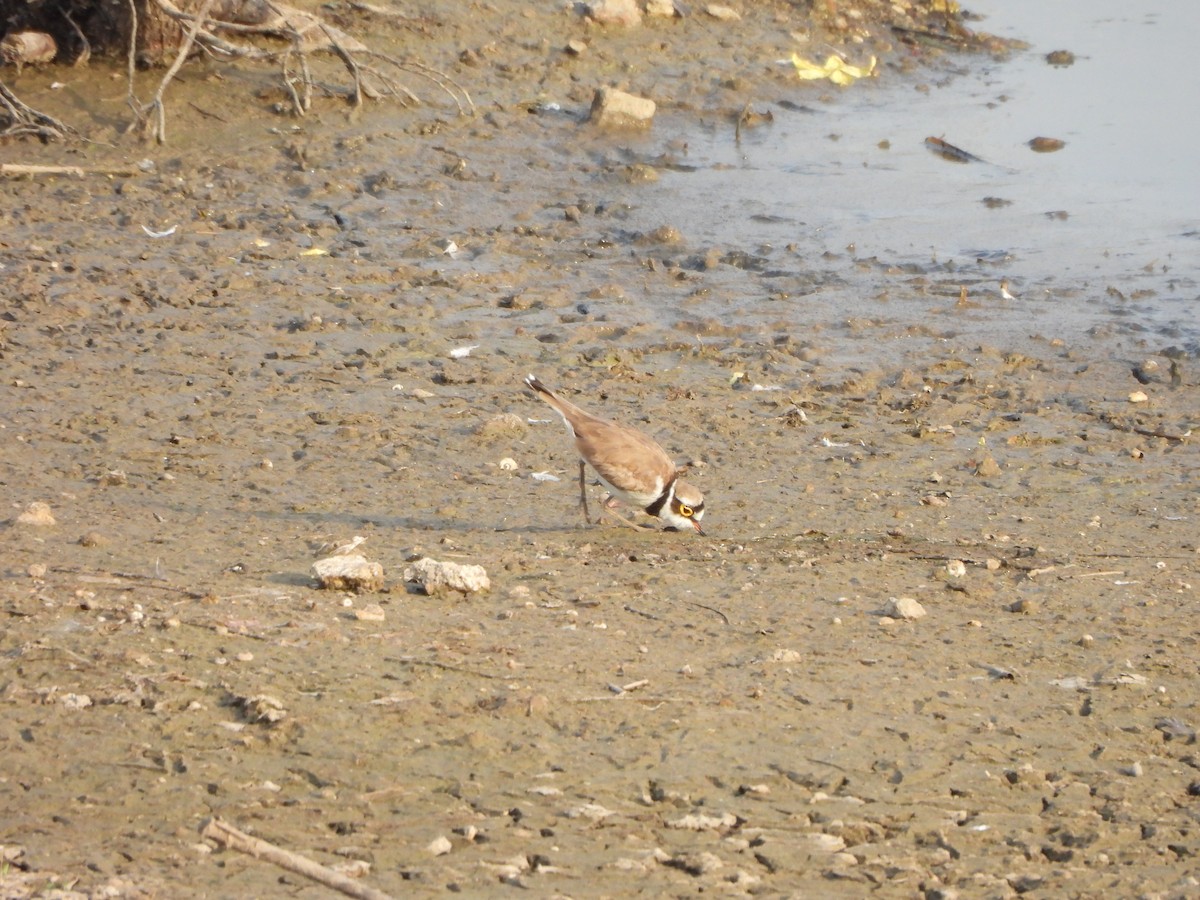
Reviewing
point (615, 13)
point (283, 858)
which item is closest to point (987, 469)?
point (283, 858)

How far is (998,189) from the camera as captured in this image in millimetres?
12758

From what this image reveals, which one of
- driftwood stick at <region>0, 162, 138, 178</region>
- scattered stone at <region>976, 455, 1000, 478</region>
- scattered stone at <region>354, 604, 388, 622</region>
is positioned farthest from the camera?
driftwood stick at <region>0, 162, 138, 178</region>

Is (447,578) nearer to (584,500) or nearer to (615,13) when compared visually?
(584,500)

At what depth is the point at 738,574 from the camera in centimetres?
619

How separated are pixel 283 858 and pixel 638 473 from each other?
320cm

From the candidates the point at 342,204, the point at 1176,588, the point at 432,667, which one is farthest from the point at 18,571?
the point at 342,204

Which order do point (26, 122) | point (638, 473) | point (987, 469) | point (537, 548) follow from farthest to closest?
point (26, 122), point (987, 469), point (638, 473), point (537, 548)

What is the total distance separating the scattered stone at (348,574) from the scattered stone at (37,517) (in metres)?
1.20

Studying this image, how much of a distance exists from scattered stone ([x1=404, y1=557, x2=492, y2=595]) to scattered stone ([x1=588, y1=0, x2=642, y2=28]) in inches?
394

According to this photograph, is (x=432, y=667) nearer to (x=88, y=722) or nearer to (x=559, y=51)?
(x=88, y=722)

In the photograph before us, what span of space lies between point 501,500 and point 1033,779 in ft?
10.5

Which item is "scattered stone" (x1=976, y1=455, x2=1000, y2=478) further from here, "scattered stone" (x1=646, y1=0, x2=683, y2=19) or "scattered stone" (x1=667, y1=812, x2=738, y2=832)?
"scattered stone" (x1=646, y1=0, x2=683, y2=19)

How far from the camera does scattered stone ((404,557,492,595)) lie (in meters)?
5.66

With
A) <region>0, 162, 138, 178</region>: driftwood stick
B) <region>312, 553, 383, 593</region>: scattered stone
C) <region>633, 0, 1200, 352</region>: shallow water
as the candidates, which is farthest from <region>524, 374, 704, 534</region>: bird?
<region>0, 162, 138, 178</region>: driftwood stick
